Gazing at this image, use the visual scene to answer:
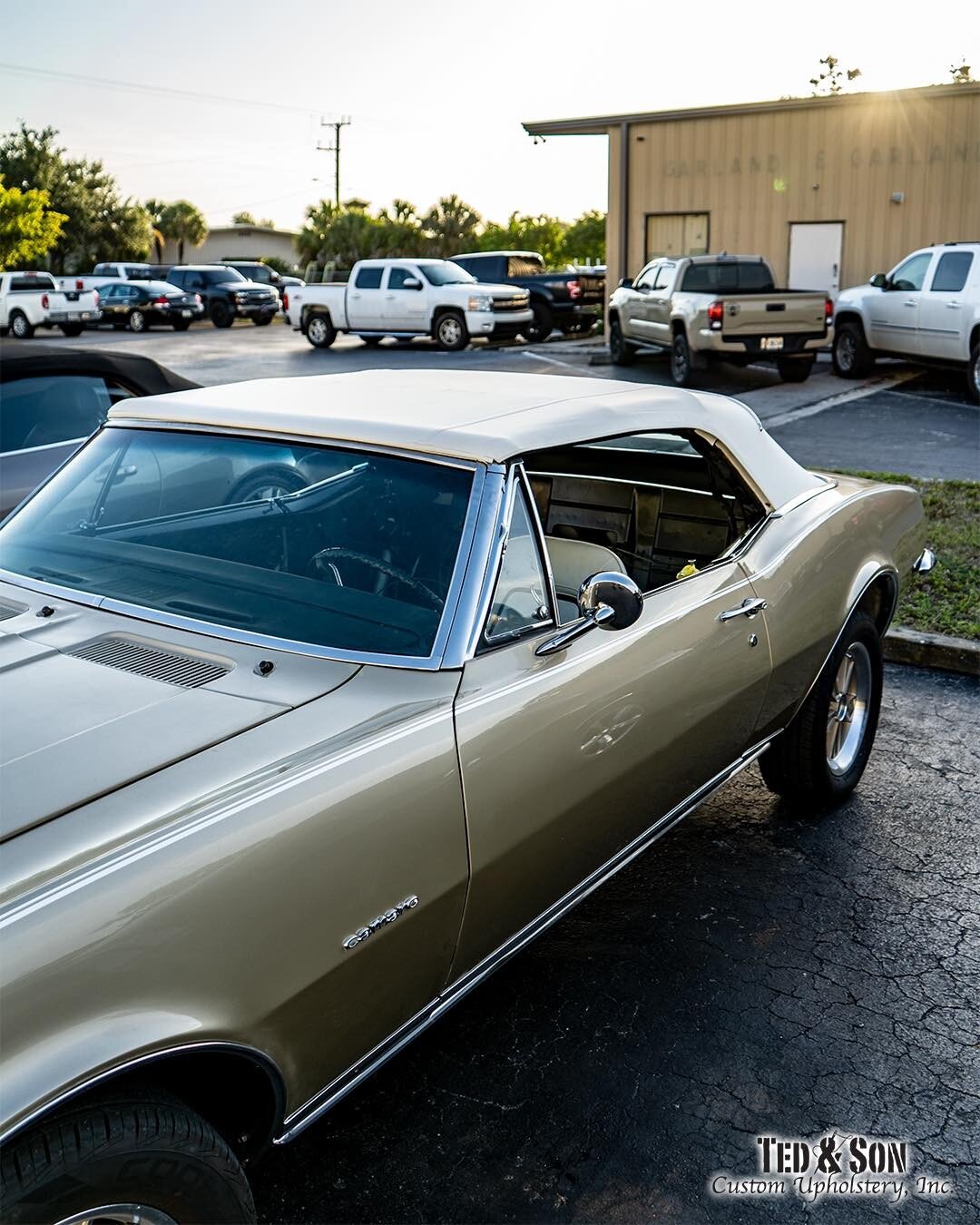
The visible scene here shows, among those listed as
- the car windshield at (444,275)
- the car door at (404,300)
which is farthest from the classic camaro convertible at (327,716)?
the car windshield at (444,275)

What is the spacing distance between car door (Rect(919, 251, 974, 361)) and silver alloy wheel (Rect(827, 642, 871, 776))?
38.5 ft

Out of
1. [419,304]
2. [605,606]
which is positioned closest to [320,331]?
[419,304]

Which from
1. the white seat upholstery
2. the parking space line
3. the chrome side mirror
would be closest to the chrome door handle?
the white seat upholstery

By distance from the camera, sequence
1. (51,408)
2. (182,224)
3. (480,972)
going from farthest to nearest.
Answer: (182,224)
(51,408)
(480,972)

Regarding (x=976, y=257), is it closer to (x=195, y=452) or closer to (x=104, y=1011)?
(x=195, y=452)

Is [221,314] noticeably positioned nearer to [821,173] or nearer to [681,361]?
[821,173]

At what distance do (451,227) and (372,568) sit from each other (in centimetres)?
5821

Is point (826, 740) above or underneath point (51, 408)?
underneath

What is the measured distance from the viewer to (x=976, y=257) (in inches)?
585

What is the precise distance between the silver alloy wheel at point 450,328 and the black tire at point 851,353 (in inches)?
322

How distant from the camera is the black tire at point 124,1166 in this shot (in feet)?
5.67

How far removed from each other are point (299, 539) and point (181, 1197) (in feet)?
5.07

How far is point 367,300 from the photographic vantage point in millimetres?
24547

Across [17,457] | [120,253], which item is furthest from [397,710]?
[120,253]
